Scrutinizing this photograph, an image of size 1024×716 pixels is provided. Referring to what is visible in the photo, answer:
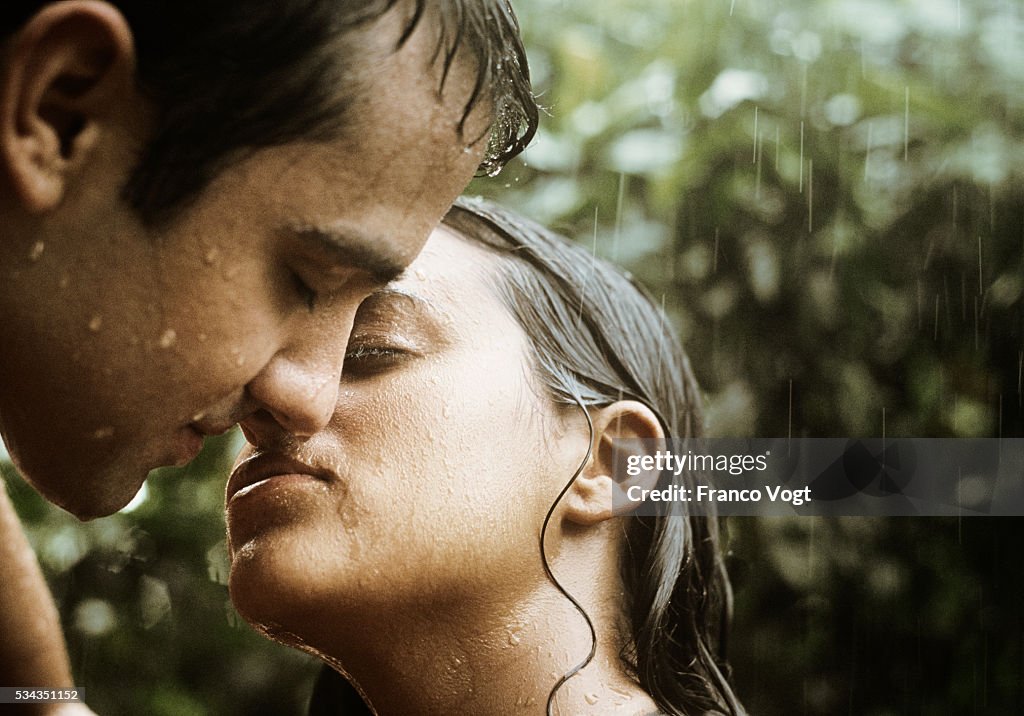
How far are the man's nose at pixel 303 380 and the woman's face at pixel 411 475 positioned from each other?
79 mm

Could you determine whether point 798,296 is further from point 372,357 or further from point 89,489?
point 89,489

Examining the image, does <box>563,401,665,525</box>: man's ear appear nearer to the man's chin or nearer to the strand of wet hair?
the strand of wet hair

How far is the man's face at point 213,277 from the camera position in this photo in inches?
25.4

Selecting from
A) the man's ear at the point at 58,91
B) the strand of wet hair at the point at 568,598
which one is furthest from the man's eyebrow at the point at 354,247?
the strand of wet hair at the point at 568,598

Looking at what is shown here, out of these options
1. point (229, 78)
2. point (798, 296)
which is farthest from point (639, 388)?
point (229, 78)

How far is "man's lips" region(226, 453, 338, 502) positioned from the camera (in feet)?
2.81

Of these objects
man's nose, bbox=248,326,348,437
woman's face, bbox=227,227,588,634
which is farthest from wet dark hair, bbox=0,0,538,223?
woman's face, bbox=227,227,588,634

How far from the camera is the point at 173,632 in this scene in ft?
3.48

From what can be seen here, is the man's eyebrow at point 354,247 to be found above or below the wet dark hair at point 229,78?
below

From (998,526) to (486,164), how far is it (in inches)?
21.0

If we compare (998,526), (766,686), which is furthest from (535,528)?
(998,526)

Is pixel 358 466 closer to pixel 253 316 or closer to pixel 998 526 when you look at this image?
pixel 253 316

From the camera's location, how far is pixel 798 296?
3.24ft

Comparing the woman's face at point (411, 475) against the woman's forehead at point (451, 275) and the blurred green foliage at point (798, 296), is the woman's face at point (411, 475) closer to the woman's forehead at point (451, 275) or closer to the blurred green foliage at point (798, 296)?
the woman's forehead at point (451, 275)
